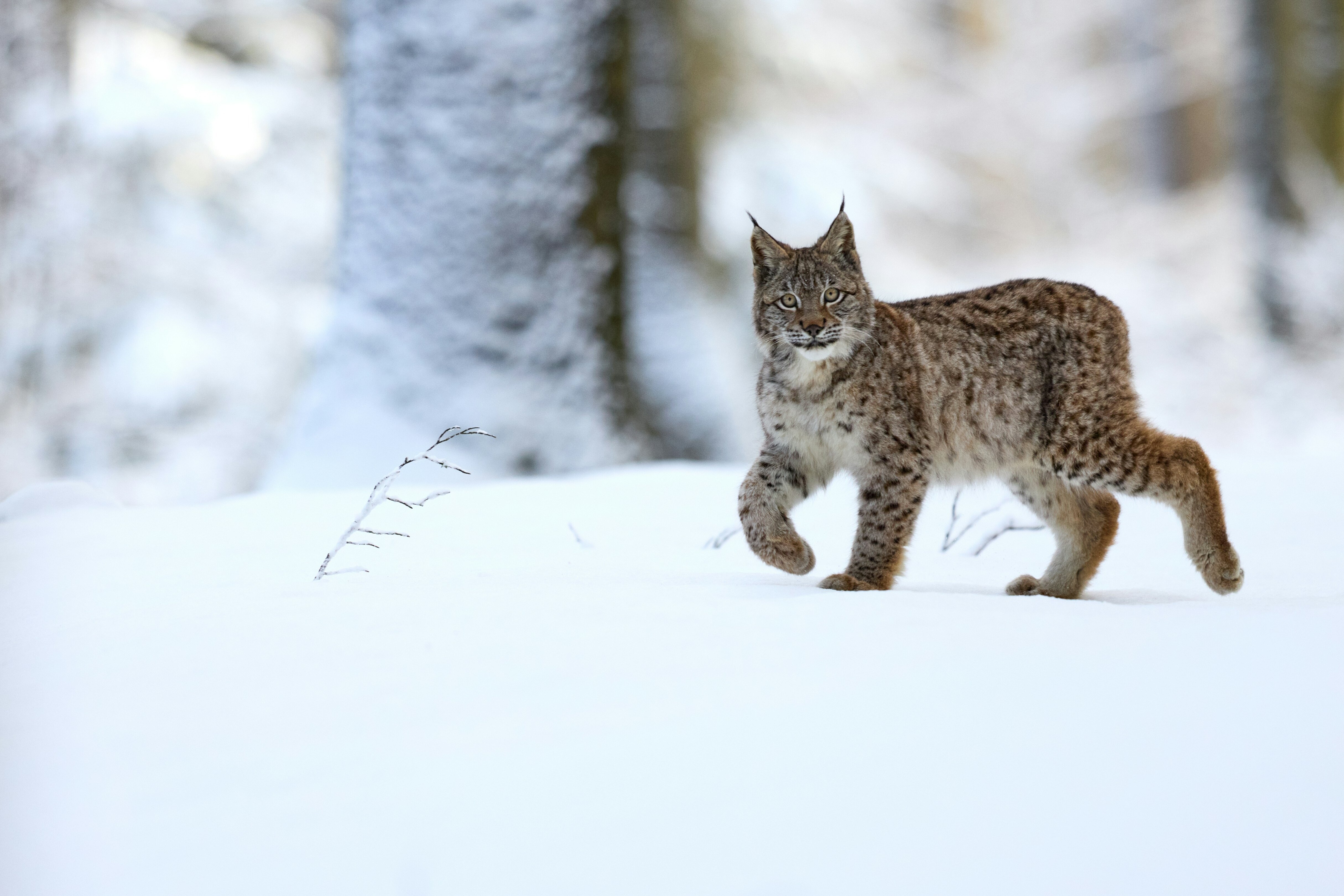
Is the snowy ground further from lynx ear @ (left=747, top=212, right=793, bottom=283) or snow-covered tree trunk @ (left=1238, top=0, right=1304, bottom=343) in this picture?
snow-covered tree trunk @ (left=1238, top=0, right=1304, bottom=343)

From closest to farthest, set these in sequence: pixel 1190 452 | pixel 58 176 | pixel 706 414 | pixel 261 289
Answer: pixel 1190 452 < pixel 706 414 < pixel 58 176 < pixel 261 289

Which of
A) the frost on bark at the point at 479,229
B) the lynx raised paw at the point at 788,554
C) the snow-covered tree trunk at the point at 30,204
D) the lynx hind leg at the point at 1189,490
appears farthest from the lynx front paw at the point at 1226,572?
the snow-covered tree trunk at the point at 30,204

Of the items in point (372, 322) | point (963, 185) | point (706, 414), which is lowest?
point (706, 414)

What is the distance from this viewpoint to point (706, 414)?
305 inches

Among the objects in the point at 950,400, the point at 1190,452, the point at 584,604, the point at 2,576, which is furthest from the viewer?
the point at 950,400

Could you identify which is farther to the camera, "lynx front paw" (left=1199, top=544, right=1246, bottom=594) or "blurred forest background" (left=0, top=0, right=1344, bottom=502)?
"blurred forest background" (left=0, top=0, right=1344, bottom=502)

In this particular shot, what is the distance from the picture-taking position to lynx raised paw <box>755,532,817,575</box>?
9.20 feet

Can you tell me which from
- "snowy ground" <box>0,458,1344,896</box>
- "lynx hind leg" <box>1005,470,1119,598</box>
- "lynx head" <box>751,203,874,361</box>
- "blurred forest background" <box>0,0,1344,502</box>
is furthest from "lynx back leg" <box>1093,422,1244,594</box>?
"blurred forest background" <box>0,0,1344,502</box>

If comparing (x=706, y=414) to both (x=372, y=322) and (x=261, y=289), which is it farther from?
(x=261, y=289)

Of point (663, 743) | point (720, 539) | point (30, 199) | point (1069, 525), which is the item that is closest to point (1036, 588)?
point (1069, 525)

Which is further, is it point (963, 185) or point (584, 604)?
point (963, 185)

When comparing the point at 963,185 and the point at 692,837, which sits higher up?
the point at 963,185

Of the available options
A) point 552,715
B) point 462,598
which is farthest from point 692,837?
point 462,598

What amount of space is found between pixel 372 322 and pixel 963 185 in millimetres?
11109
